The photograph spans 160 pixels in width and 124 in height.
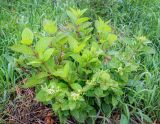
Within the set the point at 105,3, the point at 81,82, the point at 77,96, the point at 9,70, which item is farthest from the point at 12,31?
the point at 77,96

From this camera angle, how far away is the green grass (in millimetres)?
2752

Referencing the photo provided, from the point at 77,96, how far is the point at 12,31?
4.70ft

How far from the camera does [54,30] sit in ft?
8.17

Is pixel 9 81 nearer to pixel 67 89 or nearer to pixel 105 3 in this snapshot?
pixel 67 89

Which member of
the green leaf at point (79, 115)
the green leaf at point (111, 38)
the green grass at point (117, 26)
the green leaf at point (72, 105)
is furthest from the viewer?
the green grass at point (117, 26)

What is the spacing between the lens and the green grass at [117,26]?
275 centimetres

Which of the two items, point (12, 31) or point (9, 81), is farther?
point (12, 31)

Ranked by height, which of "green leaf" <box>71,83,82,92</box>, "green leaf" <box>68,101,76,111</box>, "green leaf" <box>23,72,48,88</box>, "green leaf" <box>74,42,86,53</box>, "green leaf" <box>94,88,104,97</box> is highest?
"green leaf" <box>74,42,86,53</box>

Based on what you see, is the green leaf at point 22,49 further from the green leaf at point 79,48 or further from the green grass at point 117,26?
the green grass at point 117,26

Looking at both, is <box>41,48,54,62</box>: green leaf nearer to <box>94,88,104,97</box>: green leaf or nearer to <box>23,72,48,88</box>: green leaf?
<box>23,72,48,88</box>: green leaf

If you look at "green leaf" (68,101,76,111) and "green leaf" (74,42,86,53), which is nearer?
"green leaf" (68,101,76,111)

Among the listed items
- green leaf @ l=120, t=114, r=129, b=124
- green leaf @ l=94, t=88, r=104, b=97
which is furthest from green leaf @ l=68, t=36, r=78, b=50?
green leaf @ l=120, t=114, r=129, b=124

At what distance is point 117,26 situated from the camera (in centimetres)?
371

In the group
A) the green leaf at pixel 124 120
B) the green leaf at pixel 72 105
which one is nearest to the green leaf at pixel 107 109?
the green leaf at pixel 124 120
